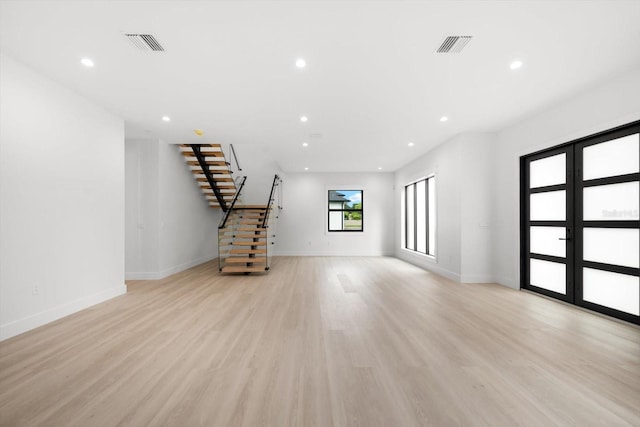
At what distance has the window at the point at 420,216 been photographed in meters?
7.26

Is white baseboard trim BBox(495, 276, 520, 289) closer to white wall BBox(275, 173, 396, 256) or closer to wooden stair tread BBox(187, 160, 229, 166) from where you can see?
white wall BBox(275, 173, 396, 256)

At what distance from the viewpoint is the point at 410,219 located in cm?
884

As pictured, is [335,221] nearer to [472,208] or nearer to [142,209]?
[472,208]

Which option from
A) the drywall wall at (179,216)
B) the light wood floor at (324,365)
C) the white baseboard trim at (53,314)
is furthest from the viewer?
the drywall wall at (179,216)

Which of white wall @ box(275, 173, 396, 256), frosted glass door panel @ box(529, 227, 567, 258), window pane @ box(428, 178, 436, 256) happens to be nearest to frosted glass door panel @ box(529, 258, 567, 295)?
frosted glass door panel @ box(529, 227, 567, 258)

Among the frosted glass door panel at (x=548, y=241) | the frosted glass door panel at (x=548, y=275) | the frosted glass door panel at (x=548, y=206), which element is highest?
the frosted glass door panel at (x=548, y=206)

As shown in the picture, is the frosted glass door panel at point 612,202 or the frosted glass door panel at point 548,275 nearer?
the frosted glass door panel at point 612,202

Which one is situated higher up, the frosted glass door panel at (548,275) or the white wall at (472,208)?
the white wall at (472,208)

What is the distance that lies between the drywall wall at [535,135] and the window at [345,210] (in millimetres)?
4923

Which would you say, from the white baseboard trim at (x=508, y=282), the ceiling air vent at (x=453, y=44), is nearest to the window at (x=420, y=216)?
the white baseboard trim at (x=508, y=282)

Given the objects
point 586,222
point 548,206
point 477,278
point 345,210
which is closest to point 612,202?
point 586,222

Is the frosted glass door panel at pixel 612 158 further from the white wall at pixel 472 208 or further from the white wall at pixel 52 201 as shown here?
the white wall at pixel 52 201

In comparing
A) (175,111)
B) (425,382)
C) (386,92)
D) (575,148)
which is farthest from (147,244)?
(575,148)

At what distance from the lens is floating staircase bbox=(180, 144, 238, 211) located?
6641 mm
